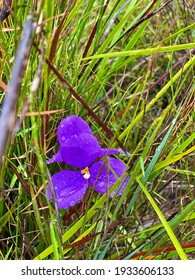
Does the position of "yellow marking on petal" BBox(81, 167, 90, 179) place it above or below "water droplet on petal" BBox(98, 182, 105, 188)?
above

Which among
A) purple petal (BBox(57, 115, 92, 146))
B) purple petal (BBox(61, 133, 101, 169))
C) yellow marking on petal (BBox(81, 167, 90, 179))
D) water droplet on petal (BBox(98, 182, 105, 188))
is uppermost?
purple petal (BBox(57, 115, 92, 146))

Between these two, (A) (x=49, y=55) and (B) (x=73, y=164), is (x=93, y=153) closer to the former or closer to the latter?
(B) (x=73, y=164)

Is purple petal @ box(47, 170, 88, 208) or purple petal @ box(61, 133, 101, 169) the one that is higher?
purple petal @ box(61, 133, 101, 169)

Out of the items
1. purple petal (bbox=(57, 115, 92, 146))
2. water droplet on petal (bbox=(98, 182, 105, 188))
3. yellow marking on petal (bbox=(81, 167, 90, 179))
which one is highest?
purple petal (bbox=(57, 115, 92, 146))

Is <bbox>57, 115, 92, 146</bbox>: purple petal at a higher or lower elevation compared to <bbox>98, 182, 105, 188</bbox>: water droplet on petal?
higher
